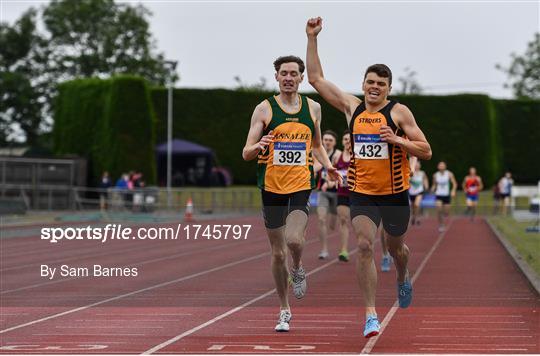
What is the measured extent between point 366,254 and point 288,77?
1.65 meters

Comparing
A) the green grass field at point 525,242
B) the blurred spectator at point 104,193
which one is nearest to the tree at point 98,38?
the blurred spectator at point 104,193

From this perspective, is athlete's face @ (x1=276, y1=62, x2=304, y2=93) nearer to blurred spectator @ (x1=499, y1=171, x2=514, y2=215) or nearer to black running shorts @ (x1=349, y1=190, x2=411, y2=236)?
black running shorts @ (x1=349, y1=190, x2=411, y2=236)

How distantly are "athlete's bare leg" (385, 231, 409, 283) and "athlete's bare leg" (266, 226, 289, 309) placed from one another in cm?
89

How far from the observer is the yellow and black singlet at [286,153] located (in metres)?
10.6

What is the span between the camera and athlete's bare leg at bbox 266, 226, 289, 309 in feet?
35.5

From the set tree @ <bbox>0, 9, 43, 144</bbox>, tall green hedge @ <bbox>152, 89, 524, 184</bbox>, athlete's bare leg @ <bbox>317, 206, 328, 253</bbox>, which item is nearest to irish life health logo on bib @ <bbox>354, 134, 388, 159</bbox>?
athlete's bare leg @ <bbox>317, 206, 328, 253</bbox>

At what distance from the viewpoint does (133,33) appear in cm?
8456

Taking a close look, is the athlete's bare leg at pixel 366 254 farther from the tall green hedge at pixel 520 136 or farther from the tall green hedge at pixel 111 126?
the tall green hedge at pixel 520 136

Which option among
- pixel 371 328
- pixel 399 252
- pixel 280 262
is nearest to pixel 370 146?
pixel 399 252

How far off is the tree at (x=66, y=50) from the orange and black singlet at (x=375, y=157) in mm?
73129

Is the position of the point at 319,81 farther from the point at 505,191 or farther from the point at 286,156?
the point at 505,191

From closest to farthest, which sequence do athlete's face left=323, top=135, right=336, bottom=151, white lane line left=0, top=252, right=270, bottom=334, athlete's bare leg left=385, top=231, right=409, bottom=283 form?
athlete's bare leg left=385, top=231, right=409, bottom=283 < white lane line left=0, top=252, right=270, bottom=334 < athlete's face left=323, top=135, right=336, bottom=151

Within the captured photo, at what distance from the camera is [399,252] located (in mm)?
10672

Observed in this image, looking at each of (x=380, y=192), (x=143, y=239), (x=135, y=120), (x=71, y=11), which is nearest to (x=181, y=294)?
(x=380, y=192)
